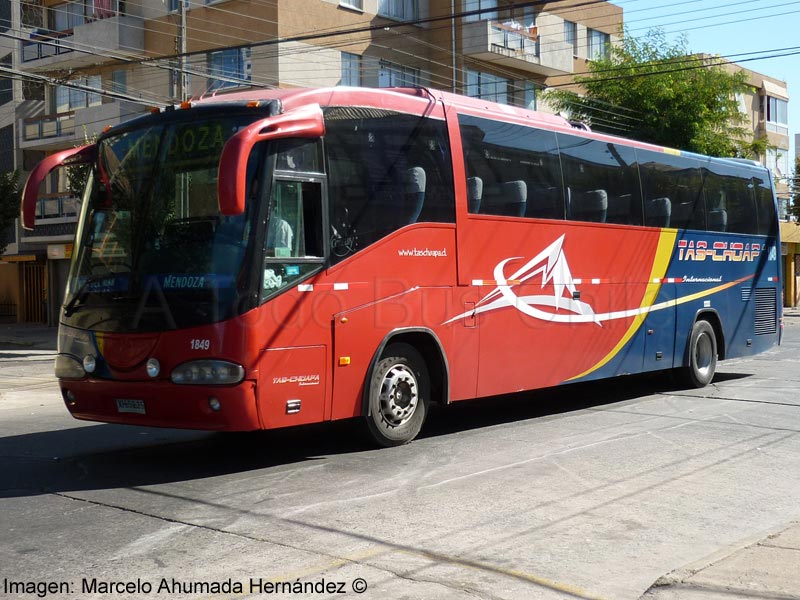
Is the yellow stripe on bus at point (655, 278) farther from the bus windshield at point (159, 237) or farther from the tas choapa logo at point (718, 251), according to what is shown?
the bus windshield at point (159, 237)

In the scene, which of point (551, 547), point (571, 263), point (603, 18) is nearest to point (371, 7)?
point (603, 18)

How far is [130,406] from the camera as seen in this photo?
28.9ft

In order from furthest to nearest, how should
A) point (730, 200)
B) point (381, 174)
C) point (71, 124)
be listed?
point (71, 124)
point (730, 200)
point (381, 174)

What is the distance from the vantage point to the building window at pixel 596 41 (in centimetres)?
4000

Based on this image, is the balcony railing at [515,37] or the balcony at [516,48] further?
the balcony railing at [515,37]

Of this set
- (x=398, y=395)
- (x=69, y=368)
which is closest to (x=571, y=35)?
(x=398, y=395)

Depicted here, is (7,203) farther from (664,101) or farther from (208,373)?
(208,373)

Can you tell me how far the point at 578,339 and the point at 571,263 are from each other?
3.27 ft

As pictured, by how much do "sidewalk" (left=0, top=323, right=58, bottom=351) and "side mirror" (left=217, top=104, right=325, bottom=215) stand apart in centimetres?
2181

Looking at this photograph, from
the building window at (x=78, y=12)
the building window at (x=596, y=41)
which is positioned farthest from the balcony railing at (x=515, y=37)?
the building window at (x=78, y=12)

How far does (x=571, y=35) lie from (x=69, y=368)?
3339cm

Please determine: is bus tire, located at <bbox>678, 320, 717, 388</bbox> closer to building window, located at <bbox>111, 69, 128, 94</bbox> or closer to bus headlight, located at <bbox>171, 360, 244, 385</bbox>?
bus headlight, located at <bbox>171, 360, 244, 385</bbox>

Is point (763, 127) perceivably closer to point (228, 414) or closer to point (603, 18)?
point (603, 18)

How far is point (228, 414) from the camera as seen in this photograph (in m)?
8.30
